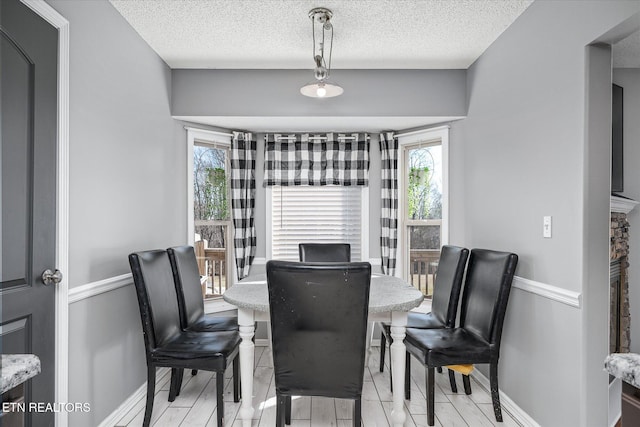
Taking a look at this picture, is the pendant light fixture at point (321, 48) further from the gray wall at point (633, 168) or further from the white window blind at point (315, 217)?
the gray wall at point (633, 168)

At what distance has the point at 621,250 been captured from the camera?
8.34ft

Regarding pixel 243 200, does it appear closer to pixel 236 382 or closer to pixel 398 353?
pixel 236 382

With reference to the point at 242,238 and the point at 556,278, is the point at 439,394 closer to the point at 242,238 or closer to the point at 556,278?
the point at 556,278

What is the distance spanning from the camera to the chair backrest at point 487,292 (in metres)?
2.19

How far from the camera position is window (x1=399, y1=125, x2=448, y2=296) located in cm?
345

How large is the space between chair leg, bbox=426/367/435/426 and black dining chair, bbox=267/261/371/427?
61 cm

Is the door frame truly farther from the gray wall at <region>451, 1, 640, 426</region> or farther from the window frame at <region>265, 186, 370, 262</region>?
the gray wall at <region>451, 1, 640, 426</region>

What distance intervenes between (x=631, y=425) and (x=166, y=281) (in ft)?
7.43

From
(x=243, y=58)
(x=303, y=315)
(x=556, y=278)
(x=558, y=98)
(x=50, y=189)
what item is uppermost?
(x=243, y=58)

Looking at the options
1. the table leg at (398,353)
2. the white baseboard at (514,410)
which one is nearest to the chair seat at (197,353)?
the table leg at (398,353)

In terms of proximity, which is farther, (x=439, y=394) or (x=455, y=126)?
(x=455, y=126)

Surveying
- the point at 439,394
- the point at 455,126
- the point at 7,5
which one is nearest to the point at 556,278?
the point at 439,394

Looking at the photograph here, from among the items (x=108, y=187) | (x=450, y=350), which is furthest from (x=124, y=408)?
(x=450, y=350)

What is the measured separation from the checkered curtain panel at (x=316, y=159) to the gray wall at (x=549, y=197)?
1.29 meters
